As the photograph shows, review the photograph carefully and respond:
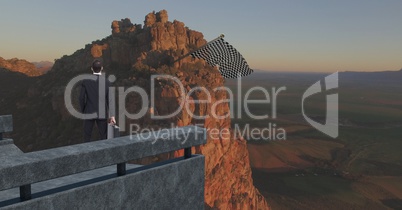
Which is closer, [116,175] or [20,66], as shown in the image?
[116,175]

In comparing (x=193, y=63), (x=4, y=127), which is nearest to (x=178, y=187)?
(x=4, y=127)

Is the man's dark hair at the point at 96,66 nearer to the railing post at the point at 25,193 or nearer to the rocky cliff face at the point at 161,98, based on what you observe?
the railing post at the point at 25,193

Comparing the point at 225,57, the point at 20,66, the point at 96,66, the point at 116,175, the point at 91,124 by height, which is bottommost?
the point at 116,175

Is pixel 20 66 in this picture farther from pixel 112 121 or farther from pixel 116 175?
pixel 116 175

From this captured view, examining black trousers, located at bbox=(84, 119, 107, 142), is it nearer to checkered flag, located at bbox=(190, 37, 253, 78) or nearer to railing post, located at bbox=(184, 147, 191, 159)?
railing post, located at bbox=(184, 147, 191, 159)

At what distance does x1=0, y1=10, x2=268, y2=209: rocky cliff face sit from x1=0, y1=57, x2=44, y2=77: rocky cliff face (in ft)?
116

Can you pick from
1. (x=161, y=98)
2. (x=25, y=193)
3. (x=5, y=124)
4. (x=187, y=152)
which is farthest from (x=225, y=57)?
(x=161, y=98)

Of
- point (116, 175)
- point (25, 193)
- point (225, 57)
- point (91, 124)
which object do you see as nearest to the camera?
point (25, 193)

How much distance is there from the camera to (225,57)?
17484 mm

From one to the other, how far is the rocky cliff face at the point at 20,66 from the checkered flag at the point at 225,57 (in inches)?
3268

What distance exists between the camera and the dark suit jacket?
816 cm

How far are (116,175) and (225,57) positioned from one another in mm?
13357

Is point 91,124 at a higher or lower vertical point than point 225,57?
lower

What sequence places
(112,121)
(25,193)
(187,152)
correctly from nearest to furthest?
(25,193) < (187,152) < (112,121)
